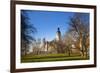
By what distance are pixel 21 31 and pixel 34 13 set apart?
0.26 meters

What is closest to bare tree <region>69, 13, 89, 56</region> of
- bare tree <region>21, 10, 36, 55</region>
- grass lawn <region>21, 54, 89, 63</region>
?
grass lawn <region>21, 54, 89, 63</region>

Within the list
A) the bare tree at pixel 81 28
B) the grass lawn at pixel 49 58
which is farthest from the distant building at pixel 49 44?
the bare tree at pixel 81 28

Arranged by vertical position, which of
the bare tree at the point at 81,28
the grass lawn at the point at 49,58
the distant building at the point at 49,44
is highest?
the bare tree at the point at 81,28

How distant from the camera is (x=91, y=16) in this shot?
2332 mm

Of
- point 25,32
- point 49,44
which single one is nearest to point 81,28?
point 49,44

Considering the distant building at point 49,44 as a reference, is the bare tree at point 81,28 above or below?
above

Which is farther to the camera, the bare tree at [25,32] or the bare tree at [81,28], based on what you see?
the bare tree at [81,28]

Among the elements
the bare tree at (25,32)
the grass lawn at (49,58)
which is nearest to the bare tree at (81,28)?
the grass lawn at (49,58)

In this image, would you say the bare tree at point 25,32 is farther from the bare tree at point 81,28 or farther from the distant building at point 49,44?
the bare tree at point 81,28

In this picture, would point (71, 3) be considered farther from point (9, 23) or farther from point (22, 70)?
point (22, 70)

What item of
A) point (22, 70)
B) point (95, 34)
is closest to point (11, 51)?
point (22, 70)

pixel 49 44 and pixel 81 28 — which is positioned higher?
pixel 81 28

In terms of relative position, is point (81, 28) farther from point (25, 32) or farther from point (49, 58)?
point (25, 32)

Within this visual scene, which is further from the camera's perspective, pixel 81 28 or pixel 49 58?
pixel 81 28
